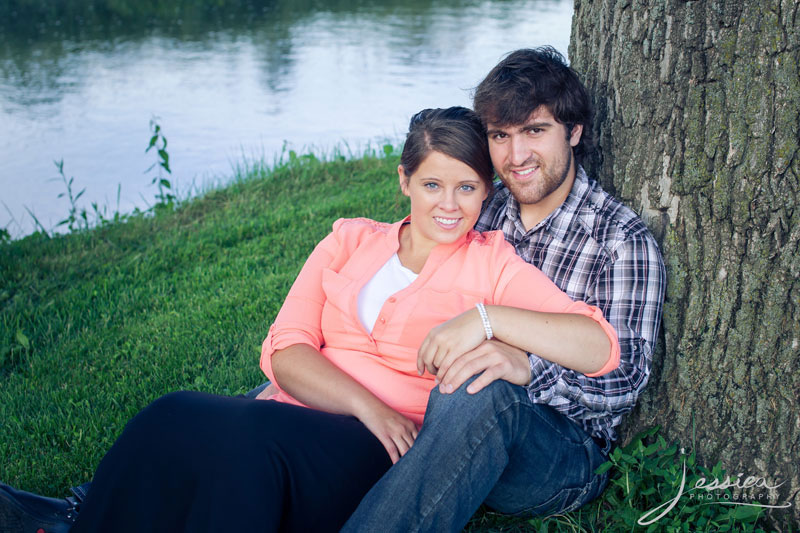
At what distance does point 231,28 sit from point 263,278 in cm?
1135

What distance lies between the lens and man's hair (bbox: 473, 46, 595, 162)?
2.53m

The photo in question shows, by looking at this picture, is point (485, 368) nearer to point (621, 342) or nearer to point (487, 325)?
point (487, 325)

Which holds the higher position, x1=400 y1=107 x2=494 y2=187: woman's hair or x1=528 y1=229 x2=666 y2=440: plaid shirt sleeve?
x1=400 y1=107 x2=494 y2=187: woman's hair

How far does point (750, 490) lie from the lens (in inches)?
94.1

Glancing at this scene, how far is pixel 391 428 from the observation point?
2252 millimetres

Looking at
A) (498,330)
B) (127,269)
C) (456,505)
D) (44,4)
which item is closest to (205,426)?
(456,505)

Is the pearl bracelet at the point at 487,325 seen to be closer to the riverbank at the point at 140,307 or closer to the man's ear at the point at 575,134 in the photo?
the man's ear at the point at 575,134

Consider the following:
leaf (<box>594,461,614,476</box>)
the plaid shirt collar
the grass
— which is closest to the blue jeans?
leaf (<box>594,461,614,476</box>)

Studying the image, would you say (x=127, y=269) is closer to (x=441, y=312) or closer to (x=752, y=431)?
(x=441, y=312)

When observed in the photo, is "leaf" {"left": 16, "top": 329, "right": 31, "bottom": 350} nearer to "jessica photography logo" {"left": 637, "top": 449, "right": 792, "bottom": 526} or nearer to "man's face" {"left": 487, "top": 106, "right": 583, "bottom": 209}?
"man's face" {"left": 487, "top": 106, "right": 583, "bottom": 209}

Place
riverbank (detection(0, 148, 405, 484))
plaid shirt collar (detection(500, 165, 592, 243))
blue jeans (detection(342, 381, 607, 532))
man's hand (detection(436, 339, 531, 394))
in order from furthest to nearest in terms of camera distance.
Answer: riverbank (detection(0, 148, 405, 484)) < plaid shirt collar (detection(500, 165, 592, 243)) < man's hand (detection(436, 339, 531, 394)) < blue jeans (detection(342, 381, 607, 532))

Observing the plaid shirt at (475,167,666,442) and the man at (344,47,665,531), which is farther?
the plaid shirt at (475,167,666,442)

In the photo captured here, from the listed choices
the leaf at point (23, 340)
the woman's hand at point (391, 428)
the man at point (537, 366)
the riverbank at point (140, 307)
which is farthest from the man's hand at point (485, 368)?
the leaf at point (23, 340)

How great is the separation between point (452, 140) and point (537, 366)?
0.82 metres
